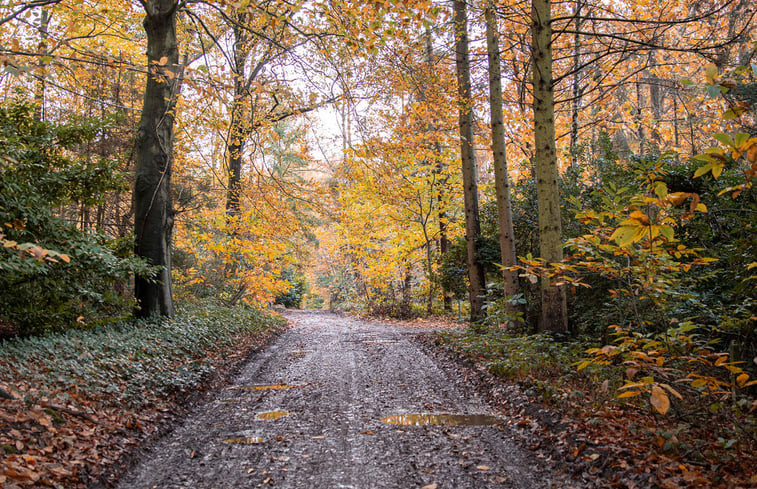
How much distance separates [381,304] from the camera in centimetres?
1952

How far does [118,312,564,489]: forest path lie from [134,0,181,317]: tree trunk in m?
3.17

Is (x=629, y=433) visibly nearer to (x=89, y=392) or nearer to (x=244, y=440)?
(x=244, y=440)

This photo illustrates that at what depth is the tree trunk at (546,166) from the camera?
6.87 meters

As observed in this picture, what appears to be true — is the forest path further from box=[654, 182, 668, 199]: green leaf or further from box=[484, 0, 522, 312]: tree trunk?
box=[484, 0, 522, 312]: tree trunk

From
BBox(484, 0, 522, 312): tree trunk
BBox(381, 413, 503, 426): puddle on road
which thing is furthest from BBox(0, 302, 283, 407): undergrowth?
BBox(484, 0, 522, 312): tree trunk

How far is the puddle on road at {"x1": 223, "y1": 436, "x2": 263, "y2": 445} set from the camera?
426cm

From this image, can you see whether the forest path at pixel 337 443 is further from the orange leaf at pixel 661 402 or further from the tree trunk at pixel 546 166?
the tree trunk at pixel 546 166

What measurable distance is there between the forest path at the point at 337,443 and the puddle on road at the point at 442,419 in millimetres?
122

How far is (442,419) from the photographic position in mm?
4844

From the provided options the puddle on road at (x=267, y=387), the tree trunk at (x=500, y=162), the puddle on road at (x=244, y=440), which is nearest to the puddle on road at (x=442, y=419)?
the puddle on road at (x=244, y=440)

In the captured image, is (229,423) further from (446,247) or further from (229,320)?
(446,247)

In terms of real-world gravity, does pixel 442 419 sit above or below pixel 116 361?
below

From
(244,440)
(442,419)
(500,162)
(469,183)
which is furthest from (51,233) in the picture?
(469,183)

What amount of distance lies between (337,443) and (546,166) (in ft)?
16.6
